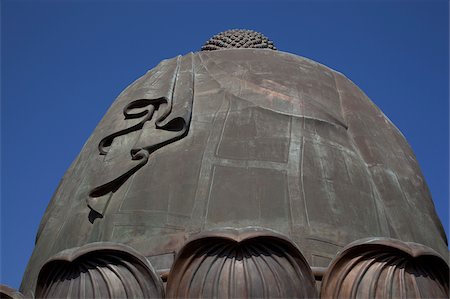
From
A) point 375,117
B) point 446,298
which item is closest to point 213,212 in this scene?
point 446,298

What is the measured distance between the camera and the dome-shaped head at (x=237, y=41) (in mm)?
13188

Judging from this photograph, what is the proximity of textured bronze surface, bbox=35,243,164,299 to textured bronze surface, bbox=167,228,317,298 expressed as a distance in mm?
255

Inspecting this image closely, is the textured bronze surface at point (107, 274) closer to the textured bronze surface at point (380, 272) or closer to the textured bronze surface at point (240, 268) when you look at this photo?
the textured bronze surface at point (240, 268)

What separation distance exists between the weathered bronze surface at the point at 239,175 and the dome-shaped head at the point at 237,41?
72cm

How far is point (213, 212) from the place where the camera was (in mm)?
9789

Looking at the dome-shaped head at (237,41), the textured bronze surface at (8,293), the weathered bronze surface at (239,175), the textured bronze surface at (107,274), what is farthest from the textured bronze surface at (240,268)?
the dome-shaped head at (237,41)

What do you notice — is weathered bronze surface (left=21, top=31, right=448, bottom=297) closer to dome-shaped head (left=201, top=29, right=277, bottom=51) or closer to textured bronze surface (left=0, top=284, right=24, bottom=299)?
textured bronze surface (left=0, top=284, right=24, bottom=299)

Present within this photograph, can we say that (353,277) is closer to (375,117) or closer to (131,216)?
(131,216)

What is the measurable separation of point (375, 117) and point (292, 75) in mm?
1195

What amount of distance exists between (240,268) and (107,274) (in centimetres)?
126

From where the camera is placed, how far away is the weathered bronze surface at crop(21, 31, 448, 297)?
31.8ft

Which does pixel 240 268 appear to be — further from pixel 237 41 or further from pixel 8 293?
pixel 237 41

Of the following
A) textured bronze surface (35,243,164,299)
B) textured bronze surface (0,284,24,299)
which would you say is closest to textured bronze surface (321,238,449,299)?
textured bronze surface (35,243,164,299)

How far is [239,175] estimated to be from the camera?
1016 cm
